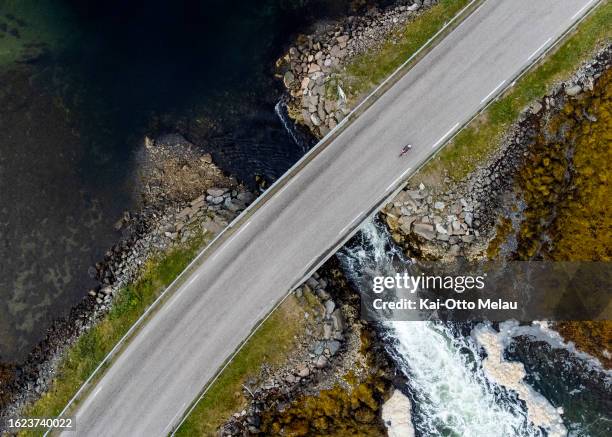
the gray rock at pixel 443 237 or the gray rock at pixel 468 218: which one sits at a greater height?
the gray rock at pixel 468 218

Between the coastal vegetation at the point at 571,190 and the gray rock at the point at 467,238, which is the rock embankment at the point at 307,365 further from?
the coastal vegetation at the point at 571,190

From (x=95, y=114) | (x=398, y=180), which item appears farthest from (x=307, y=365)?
(x=95, y=114)

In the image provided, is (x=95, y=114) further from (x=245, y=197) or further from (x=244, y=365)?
(x=244, y=365)

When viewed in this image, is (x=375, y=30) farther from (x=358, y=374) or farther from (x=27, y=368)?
(x=27, y=368)

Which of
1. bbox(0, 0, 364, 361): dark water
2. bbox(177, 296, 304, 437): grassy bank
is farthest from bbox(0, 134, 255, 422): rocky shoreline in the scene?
bbox(177, 296, 304, 437): grassy bank

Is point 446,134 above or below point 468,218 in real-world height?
above

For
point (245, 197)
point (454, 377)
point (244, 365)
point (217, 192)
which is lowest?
point (244, 365)

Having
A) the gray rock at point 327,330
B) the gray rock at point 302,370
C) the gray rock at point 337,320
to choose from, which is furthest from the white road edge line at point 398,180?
the gray rock at point 302,370
